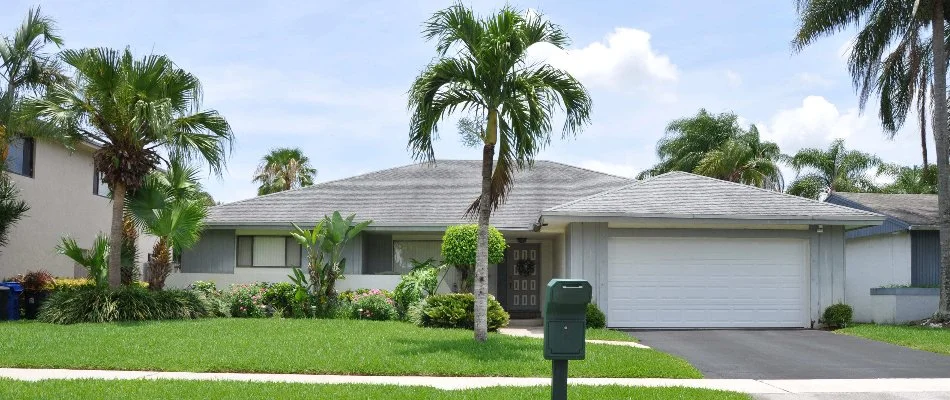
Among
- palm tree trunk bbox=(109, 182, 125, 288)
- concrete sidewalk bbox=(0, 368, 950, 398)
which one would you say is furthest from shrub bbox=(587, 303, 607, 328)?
palm tree trunk bbox=(109, 182, 125, 288)

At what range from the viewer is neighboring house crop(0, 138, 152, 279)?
2330 centimetres

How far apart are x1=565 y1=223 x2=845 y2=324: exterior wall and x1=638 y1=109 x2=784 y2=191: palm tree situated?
16.3 metres

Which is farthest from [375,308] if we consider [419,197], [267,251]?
[419,197]

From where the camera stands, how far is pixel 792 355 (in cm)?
1393

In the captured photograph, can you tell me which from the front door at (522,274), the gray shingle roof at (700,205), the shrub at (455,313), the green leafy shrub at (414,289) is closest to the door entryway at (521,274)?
the front door at (522,274)

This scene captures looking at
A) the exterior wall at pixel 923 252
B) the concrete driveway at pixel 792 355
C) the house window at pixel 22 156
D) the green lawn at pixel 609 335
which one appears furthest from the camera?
the house window at pixel 22 156

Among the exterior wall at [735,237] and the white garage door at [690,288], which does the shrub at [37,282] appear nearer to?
the exterior wall at [735,237]

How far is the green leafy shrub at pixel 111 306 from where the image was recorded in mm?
17312

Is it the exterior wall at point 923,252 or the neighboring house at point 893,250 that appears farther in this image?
the exterior wall at point 923,252

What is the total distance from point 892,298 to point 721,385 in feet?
39.4

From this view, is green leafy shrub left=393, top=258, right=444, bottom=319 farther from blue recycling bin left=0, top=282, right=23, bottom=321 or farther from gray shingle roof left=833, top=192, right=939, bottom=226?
gray shingle roof left=833, top=192, right=939, bottom=226

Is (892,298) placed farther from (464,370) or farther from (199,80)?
(199,80)

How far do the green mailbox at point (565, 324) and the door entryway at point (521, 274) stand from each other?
55.3 feet

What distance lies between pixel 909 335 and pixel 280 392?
1270cm
